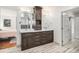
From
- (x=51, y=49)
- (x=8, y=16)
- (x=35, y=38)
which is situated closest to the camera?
(x=8, y=16)

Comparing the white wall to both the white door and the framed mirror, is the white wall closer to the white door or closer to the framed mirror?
the framed mirror

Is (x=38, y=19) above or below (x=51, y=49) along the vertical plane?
above

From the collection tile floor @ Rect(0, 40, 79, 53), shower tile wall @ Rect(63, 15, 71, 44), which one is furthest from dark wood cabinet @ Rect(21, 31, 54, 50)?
shower tile wall @ Rect(63, 15, 71, 44)

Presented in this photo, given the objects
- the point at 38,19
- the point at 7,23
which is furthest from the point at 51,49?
the point at 7,23

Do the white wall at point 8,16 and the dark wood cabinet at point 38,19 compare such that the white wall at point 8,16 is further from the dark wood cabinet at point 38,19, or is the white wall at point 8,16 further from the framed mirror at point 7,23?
the dark wood cabinet at point 38,19

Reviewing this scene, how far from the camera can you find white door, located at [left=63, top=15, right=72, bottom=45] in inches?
87.0

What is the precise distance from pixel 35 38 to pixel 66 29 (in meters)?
0.94

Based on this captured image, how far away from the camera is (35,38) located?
8.38 ft

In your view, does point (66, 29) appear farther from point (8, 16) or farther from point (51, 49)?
point (8, 16)

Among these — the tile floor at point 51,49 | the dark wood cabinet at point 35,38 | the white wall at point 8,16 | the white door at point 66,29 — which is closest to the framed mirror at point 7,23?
the white wall at point 8,16

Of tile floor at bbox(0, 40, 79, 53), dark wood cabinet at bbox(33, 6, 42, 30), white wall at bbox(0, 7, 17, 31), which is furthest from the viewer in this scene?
dark wood cabinet at bbox(33, 6, 42, 30)

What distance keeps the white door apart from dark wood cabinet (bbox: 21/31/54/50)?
0.35m
